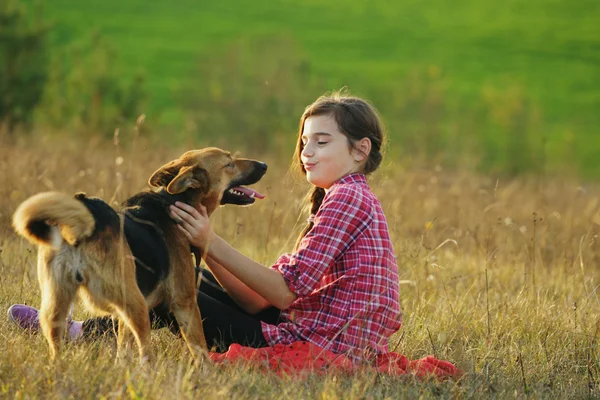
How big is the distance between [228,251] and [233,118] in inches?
1238

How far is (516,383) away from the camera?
4.56 m

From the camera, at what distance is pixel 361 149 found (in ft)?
14.9

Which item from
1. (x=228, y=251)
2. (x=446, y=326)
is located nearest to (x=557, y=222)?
(x=446, y=326)

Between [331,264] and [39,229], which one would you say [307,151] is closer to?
[331,264]

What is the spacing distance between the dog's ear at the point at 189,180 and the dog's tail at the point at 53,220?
2.07ft

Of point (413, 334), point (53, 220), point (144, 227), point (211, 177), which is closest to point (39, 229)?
point (53, 220)

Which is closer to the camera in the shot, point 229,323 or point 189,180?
point 189,180

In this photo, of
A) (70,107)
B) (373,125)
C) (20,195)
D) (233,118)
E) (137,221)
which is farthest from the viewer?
(233,118)

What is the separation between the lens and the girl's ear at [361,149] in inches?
178

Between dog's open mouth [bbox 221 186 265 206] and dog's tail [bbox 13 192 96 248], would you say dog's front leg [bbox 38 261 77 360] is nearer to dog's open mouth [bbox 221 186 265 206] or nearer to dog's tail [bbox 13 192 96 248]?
dog's tail [bbox 13 192 96 248]

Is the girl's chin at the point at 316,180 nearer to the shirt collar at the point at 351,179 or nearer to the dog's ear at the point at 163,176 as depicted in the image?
the shirt collar at the point at 351,179

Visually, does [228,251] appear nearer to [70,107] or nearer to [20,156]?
[20,156]

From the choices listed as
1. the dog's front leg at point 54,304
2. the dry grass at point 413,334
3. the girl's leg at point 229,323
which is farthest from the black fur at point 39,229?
the girl's leg at point 229,323

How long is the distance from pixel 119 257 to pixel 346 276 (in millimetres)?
1242
